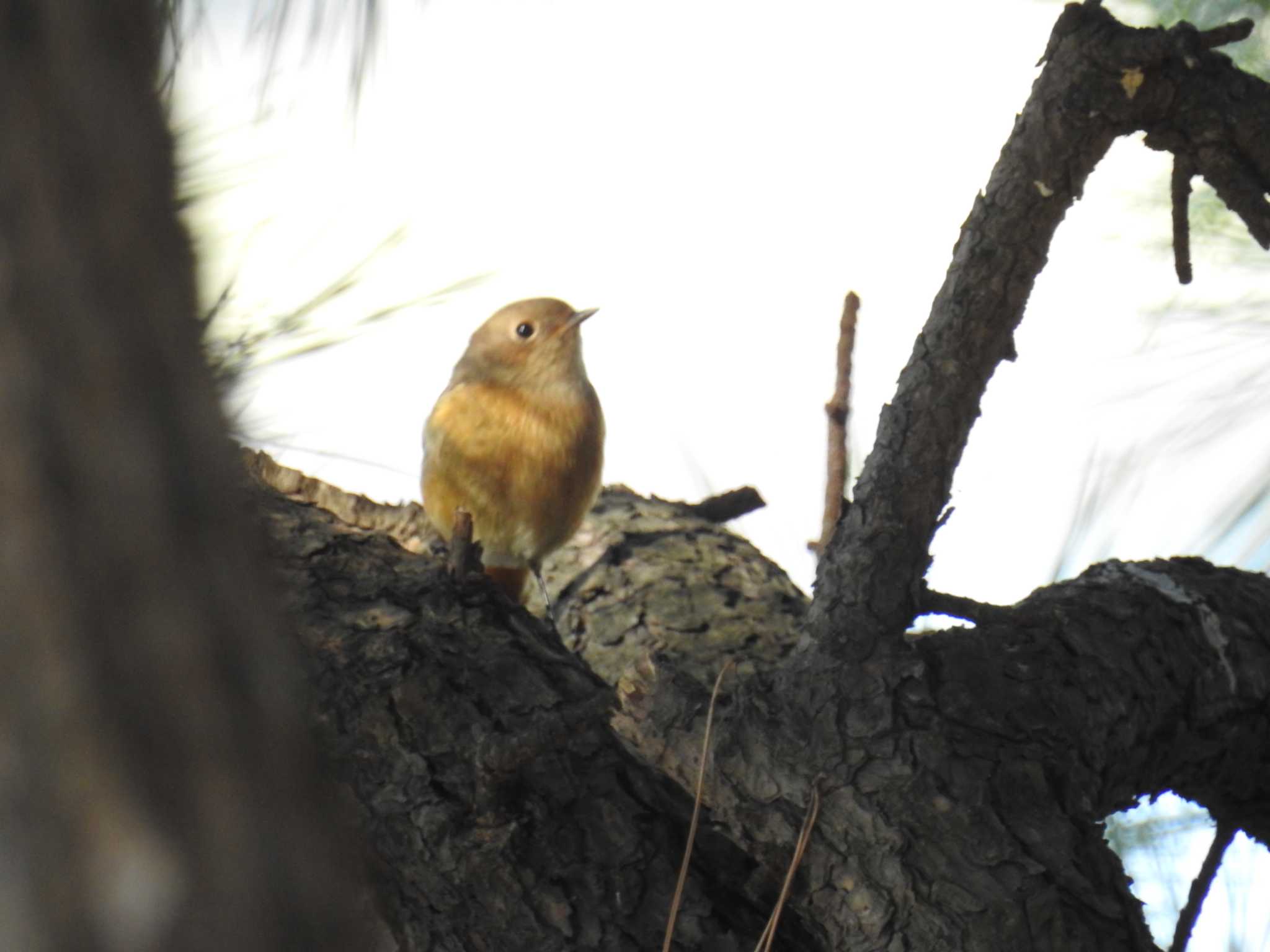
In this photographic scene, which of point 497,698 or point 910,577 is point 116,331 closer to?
point 497,698

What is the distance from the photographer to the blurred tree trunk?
15.0 inches

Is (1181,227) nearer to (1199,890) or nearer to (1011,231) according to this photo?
(1011,231)

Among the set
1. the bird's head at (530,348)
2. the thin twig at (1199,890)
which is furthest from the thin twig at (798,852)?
the bird's head at (530,348)

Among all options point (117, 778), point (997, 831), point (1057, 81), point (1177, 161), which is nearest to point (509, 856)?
point (997, 831)

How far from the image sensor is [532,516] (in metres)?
2.22

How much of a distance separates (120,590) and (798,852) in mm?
923

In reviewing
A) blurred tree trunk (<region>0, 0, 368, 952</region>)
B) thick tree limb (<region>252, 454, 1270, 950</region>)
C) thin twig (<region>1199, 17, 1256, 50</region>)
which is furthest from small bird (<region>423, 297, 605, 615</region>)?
blurred tree trunk (<region>0, 0, 368, 952</region>)

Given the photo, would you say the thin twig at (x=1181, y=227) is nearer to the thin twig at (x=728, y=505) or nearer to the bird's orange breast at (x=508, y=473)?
the thin twig at (x=728, y=505)

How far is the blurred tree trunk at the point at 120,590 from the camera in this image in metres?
0.38

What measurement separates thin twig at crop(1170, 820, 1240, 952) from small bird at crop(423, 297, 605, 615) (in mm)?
1052

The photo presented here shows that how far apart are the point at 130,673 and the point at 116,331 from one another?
104mm

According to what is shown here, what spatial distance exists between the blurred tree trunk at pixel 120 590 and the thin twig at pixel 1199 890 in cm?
142

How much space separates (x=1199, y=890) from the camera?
63.4 inches

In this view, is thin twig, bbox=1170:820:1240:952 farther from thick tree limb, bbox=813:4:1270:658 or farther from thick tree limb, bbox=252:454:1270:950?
thick tree limb, bbox=813:4:1270:658
